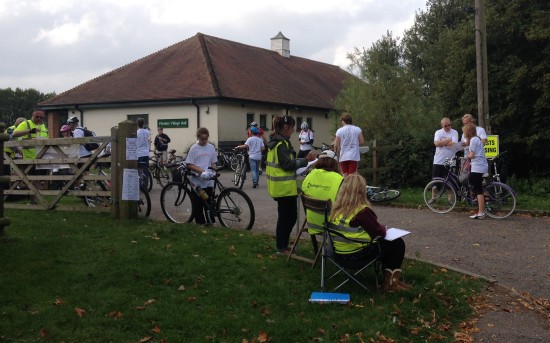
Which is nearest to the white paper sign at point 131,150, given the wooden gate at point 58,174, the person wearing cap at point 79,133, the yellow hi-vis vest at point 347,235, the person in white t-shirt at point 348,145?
the wooden gate at point 58,174

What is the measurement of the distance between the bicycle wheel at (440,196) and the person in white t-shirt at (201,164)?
500 cm

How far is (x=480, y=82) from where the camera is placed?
15.3 metres

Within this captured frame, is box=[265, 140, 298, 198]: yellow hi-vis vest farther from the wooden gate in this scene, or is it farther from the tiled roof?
the tiled roof

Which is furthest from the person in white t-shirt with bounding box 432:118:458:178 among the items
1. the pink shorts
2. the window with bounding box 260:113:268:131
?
the window with bounding box 260:113:268:131

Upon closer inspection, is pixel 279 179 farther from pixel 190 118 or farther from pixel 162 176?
pixel 190 118

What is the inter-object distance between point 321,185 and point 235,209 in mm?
3456

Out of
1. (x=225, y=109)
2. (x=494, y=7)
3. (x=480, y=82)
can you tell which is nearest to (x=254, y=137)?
(x=480, y=82)

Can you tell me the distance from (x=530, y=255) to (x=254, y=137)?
1058 cm

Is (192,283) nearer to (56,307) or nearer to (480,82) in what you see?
(56,307)

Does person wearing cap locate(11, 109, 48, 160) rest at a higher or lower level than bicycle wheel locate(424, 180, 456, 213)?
higher

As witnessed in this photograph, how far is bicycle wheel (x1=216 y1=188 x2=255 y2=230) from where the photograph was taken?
9922 mm

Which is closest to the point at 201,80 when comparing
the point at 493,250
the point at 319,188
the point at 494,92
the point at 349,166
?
the point at 494,92

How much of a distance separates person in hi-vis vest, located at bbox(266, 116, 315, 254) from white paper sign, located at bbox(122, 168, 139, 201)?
3.15 m

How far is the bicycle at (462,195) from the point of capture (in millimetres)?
11867
